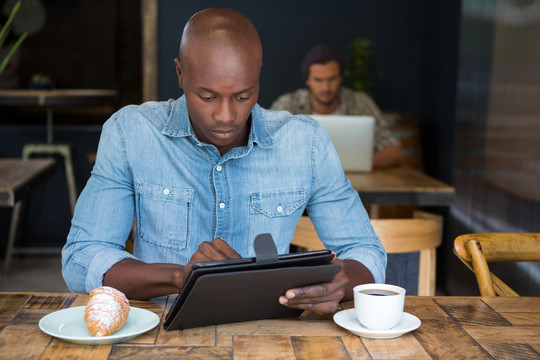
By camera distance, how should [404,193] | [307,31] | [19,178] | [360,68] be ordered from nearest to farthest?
[404,193], [19,178], [360,68], [307,31]

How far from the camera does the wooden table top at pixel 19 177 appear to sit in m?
2.67

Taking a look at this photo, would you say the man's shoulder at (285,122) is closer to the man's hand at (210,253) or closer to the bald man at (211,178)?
the bald man at (211,178)

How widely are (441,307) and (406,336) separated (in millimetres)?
177

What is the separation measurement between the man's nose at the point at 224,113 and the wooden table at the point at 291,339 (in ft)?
1.19

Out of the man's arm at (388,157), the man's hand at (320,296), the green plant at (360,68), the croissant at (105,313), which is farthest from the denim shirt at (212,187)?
the green plant at (360,68)

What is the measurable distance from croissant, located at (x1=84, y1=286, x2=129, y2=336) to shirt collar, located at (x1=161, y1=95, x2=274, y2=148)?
0.53 metres

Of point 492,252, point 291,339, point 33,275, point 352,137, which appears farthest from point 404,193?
point 33,275

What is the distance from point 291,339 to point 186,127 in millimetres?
630

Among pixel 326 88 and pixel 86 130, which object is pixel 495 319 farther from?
pixel 86 130

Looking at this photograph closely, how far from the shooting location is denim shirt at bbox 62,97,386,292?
4.97 ft

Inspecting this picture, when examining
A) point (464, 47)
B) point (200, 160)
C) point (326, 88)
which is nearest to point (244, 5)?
point (326, 88)

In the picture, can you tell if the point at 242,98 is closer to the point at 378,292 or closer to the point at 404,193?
the point at 378,292

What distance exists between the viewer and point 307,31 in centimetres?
478

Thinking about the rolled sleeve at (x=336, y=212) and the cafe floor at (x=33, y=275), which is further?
the cafe floor at (x=33, y=275)
